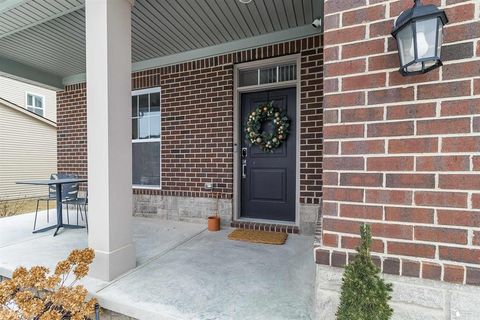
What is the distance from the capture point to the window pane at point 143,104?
445cm

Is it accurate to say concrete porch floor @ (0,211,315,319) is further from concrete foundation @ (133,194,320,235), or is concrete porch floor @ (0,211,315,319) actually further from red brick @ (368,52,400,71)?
red brick @ (368,52,400,71)

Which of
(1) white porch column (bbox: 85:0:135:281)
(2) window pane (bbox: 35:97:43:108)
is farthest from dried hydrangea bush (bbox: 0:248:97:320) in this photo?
(2) window pane (bbox: 35:97:43:108)

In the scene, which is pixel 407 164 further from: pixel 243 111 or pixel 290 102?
pixel 243 111

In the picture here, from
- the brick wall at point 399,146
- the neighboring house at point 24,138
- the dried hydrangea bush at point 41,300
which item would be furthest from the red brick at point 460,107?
the neighboring house at point 24,138

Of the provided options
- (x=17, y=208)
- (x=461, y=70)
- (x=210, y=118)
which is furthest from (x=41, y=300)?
(x=17, y=208)

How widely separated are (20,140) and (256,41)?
10.0 meters

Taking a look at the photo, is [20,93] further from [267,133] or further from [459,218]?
[459,218]

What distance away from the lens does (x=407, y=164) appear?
1.21m

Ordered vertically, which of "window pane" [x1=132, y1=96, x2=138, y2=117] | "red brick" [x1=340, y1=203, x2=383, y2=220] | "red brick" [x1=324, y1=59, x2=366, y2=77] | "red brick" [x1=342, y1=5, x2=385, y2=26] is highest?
"window pane" [x1=132, y1=96, x2=138, y2=117]

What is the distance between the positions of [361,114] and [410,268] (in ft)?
2.56

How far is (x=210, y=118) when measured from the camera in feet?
12.6

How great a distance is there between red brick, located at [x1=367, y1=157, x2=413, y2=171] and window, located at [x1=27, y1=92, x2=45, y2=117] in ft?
42.4

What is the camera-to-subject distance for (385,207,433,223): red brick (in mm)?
1176

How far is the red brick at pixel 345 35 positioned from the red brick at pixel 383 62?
131mm
